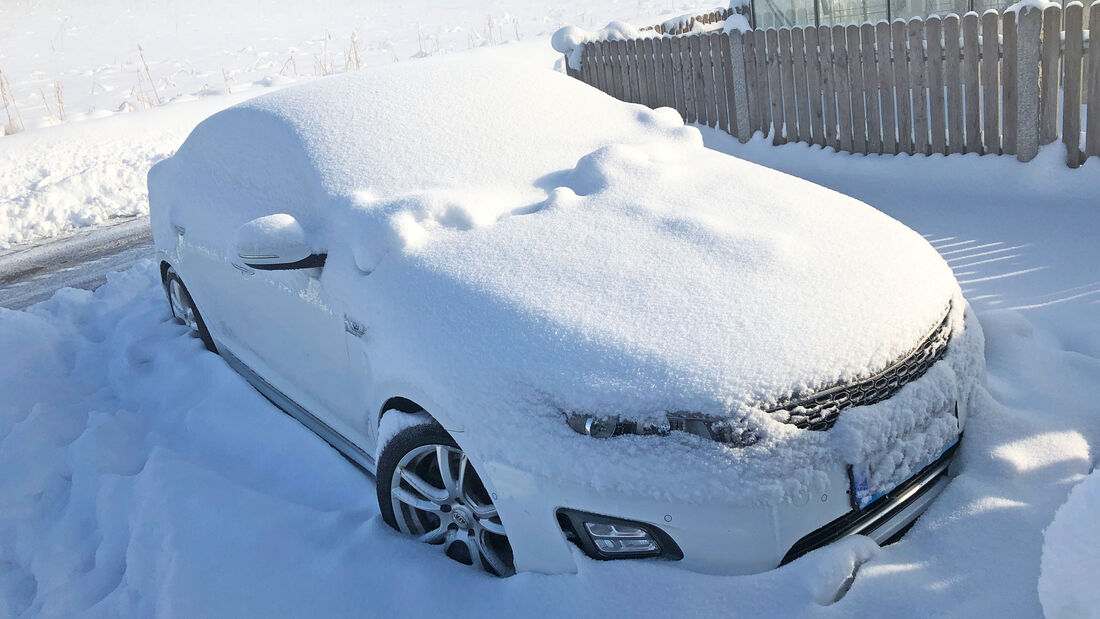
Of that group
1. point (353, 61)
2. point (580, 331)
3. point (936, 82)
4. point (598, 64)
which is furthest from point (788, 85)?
point (353, 61)

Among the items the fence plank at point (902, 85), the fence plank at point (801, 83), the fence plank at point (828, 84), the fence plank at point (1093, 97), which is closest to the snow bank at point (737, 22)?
the fence plank at point (801, 83)

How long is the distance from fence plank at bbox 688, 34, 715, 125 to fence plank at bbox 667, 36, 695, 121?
0.49ft

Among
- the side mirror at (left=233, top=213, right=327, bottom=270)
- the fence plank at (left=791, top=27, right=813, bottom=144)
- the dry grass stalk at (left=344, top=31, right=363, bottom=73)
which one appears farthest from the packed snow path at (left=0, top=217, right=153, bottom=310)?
the dry grass stalk at (left=344, top=31, right=363, bottom=73)

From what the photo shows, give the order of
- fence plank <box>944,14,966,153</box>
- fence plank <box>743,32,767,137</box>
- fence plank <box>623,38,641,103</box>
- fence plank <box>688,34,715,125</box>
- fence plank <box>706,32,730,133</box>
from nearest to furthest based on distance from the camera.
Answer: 1. fence plank <box>944,14,966,153</box>
2. fence plank <box>743,32,767,137</box>
3. fence plank <box>706,32,730,133</box>
4. fence plank <box>688,34,715,125</box>
5. fence plank <box>623,38,641,103</box>

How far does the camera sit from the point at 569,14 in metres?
37.3

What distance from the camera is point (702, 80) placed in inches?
343

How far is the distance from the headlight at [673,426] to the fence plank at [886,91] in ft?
17.5

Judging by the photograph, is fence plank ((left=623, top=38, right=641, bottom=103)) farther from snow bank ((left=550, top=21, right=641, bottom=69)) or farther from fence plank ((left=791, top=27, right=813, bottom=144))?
fence plank ((left=791, top=27, right=813, bottom=144))

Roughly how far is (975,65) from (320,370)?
5239 mm

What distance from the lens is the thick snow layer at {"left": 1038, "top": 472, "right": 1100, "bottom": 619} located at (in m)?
1.90

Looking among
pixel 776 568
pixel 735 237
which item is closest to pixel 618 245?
pixel 735 237

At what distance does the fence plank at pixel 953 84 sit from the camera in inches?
242

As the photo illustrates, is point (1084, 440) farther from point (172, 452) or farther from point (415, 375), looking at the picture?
point (172, 452)

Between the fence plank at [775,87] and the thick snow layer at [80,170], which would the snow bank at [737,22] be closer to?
the fence plank at [775,87]
